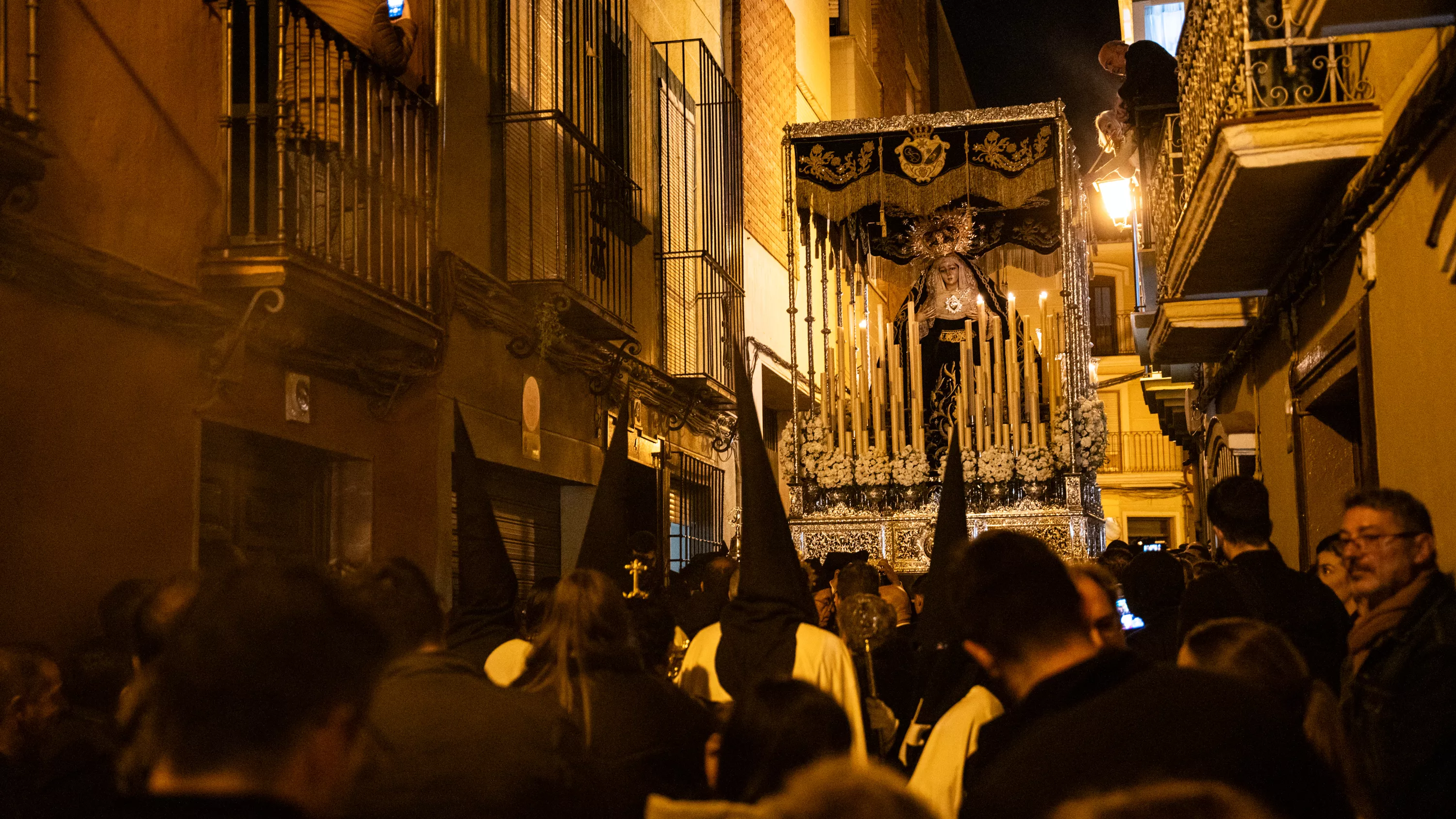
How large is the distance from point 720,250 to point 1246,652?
13.4 m

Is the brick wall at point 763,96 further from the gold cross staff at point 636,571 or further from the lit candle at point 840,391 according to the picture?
the gold cross staff at point 636,571

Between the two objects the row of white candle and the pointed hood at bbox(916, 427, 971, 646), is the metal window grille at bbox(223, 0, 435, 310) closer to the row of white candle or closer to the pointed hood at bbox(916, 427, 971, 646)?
the pointed hood at bbox(916, 427, 971, 646)

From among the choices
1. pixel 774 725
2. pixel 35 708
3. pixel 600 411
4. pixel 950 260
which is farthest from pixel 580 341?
pixel 774 725

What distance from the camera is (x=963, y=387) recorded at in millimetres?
12852

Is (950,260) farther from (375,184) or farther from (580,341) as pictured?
(375,184)

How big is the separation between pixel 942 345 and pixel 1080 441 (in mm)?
2322

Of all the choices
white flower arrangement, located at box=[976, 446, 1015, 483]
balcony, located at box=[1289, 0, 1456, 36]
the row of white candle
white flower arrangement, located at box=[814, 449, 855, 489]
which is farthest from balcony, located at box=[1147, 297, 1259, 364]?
balcony, located at box=[1289, 0, 1456, 36]

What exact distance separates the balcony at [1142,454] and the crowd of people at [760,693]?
31.6 metres

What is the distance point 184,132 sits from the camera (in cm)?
696

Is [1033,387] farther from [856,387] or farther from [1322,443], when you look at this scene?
[1322,443]

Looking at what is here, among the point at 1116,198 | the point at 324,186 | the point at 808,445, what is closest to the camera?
the point at 324,186

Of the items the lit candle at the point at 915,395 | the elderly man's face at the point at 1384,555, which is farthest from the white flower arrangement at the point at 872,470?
the elderly man's face at the point at 1384,555

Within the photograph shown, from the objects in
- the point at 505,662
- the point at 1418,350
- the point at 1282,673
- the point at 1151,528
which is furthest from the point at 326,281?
the point at 1151,528

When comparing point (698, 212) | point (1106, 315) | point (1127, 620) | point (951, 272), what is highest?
point (1106, 315)
